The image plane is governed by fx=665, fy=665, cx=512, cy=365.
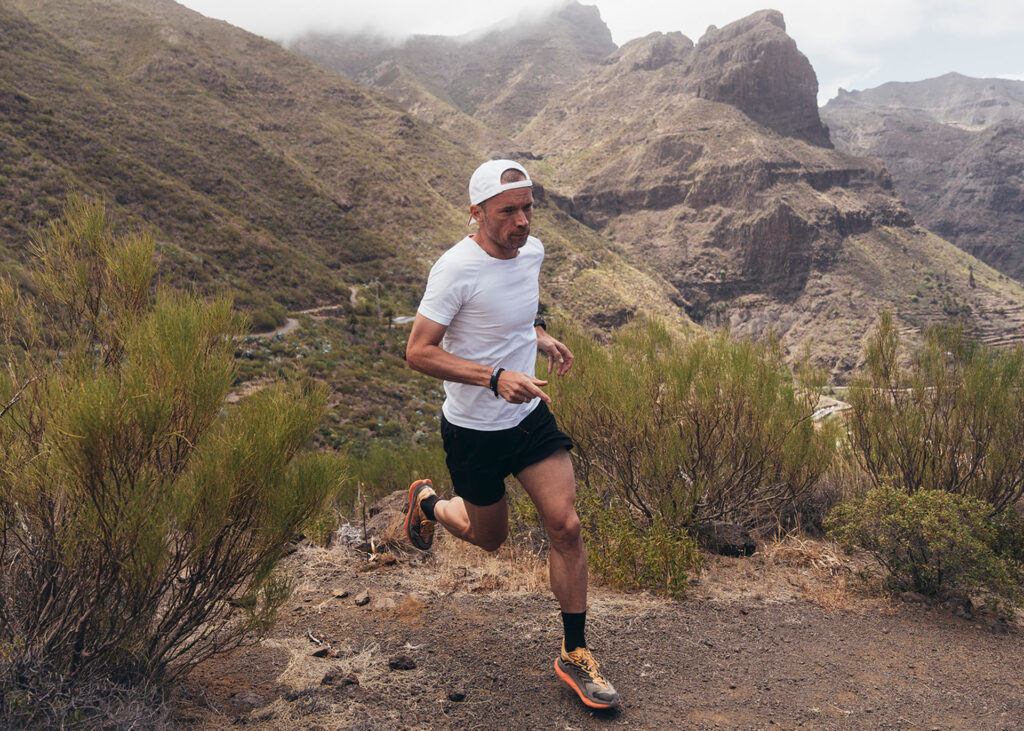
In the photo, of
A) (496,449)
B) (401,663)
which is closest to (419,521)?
(401,663)

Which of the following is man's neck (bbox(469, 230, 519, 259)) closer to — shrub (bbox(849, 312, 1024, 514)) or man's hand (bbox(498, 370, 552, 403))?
man's hand (bbox(498, 370, 552, 403))

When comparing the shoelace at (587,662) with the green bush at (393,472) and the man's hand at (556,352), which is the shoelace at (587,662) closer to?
the man's hand at (556,352)

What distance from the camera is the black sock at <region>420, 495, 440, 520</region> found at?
3600 millimetres

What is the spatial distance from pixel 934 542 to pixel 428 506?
2746mm

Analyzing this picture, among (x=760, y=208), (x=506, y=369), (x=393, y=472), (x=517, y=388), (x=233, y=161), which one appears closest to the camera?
(x=517, y=388)

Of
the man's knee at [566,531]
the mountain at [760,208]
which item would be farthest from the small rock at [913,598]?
the mountain at [760,208]

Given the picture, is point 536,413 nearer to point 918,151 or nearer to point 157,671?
point 157,671

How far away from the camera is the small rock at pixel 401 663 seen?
2818 millimetres

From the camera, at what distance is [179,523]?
7.39 ft

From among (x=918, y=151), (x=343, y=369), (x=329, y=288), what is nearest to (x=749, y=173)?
(x=329, y=288)

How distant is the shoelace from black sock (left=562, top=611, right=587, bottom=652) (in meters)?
0.02

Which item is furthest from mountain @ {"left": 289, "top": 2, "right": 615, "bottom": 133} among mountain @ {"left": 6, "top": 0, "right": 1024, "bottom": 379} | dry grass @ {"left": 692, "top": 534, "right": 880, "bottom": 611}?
dry grass @ {"left": 692, "top": 534, "right": 880, "bottom": 611}

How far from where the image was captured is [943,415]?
4.87 m

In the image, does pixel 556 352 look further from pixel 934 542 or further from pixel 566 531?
pixel 934 542
